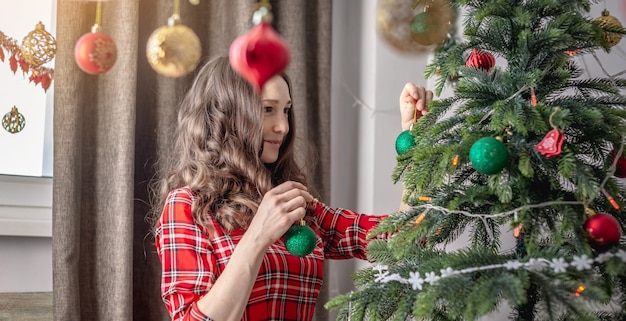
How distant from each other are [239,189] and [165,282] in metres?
0.28

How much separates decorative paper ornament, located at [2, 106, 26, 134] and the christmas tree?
1.00 m

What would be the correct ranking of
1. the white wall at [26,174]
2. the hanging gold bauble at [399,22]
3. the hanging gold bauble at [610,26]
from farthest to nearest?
the white wall at [26,174], the hanging gold bauble at [399,22], the hanging gold bauble at [610,26]

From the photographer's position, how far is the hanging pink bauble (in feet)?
3.13

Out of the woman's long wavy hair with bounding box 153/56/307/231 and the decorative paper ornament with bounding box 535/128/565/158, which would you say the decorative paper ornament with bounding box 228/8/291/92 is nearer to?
the decorative paper ornament with bounding box 535/128/565/158

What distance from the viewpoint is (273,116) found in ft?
5.41

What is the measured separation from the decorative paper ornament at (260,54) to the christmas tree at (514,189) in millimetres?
320

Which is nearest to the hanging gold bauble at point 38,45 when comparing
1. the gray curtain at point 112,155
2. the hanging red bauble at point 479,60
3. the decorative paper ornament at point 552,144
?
the gray curtain at point 112,155

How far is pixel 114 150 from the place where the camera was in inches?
70.4

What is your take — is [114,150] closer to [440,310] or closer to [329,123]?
[329,123]

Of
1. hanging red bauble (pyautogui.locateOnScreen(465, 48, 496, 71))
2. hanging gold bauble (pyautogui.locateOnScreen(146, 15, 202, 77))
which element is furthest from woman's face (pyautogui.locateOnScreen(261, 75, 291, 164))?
hanging red bauble (pyautogui.locateOnScreen(465, 48, 496, 71))

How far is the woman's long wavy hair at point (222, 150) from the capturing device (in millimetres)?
1573

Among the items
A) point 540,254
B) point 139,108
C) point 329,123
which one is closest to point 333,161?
point 329,123

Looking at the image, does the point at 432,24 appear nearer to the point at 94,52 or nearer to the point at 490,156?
the point at 490,156

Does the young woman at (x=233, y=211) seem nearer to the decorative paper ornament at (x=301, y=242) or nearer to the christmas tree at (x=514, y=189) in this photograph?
the decorative paper ornament at (x=301, y=242)
